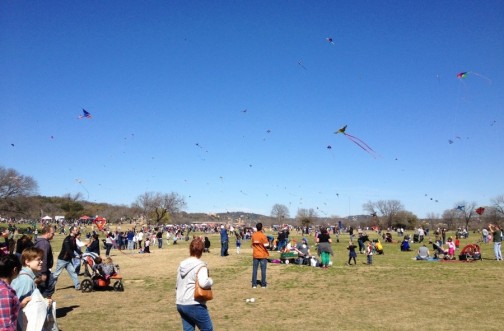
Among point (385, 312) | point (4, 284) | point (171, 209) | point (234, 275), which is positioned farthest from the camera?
point (171, 209)

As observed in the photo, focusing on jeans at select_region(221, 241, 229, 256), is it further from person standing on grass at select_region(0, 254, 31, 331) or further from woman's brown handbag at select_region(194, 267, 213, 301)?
person standing on grass at select_region(0, 254, 31, 331)

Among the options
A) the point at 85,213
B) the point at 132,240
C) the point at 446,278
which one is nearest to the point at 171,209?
the point at 85,213

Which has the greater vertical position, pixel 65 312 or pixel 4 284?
pixel 4 284

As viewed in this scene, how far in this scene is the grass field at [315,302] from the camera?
862cm

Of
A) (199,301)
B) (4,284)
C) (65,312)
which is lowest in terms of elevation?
(65,312)

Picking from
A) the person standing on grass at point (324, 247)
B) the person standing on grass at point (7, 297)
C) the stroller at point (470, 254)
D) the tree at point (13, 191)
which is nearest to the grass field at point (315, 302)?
the person standing on grass at point (324, 247)

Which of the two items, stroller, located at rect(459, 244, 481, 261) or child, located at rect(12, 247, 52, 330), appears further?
stroller, located at rect(459, 244, 481, 261)

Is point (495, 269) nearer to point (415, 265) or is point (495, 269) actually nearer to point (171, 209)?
point (415, 265)

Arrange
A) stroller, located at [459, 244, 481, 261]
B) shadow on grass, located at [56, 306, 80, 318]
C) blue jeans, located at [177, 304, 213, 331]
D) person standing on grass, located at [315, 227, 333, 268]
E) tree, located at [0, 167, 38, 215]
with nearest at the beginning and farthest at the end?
blue jeans, located at [177, 304, 213, 331] → shadow on grass, located at [56, 306, 80, 318] → person standing on grass, located at [315, 227, 333, 268] → stroller, located at [459, 244, 481, 261] → tree, located at [0, 167, 38, 215]

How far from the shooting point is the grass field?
28.3 feet

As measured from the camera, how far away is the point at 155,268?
19.7 meters

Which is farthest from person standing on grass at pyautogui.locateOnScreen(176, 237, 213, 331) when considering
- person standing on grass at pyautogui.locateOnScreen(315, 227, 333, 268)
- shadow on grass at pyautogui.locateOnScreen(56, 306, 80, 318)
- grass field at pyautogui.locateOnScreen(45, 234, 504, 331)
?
person standing on grass at pyautogui.locateOnScreen(315, 227, 333, 268)

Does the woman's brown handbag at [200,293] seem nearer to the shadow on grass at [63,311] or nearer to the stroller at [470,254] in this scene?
the shadow on grass at [63,311]

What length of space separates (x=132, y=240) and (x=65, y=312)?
76.3ft
